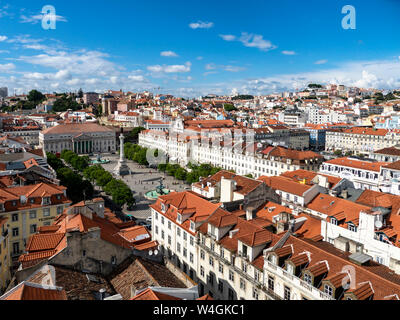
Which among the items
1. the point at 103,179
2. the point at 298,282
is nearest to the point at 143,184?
the point at 103,179

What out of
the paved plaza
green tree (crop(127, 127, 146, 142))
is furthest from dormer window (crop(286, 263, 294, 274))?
green tree (crop(127, 127, 146, 142))

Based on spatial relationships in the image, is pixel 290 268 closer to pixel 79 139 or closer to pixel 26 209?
pixel 26 209

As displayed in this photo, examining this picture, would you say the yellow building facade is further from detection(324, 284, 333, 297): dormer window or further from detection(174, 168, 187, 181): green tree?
detection(174, 168, 187, 181): green tree

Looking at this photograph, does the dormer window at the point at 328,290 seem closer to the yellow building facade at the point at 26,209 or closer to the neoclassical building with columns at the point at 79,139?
the yellow building facade at the point at 26,209
